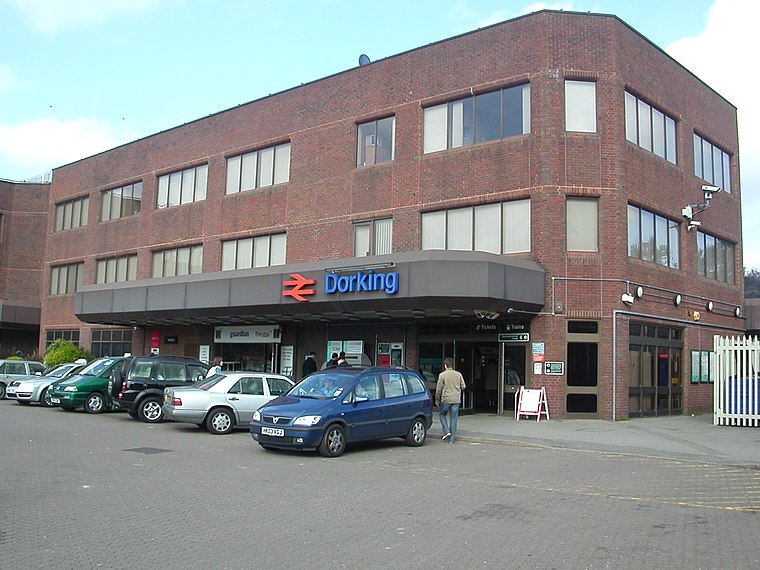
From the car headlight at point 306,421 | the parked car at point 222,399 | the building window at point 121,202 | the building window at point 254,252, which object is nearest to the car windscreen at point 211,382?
the parked car at point 222,399

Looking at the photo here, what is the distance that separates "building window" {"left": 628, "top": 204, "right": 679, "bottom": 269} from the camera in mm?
21812

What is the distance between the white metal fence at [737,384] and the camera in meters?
18.8

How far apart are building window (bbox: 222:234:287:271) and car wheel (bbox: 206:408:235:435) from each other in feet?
35.9

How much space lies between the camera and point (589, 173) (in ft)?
68.5

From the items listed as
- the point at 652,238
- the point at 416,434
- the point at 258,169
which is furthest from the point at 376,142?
the point at 416,434

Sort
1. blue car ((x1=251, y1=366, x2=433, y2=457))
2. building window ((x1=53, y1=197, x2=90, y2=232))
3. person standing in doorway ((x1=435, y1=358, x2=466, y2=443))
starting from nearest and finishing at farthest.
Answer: blue car ((x1=251, y1=366, x2=433, y2=457)), person standing in doorway ((x1=435, y1=358, x2=466, y2=443)), building window ((x1=53, y1=197, x2=90, y2=232))

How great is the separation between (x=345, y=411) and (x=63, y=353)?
80.9 feet

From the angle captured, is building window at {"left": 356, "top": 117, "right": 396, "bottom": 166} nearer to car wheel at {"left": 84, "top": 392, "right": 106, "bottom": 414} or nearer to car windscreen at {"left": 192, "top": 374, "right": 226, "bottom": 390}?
car windscreen at {"left": 192, "top": 374, "right": 226, "bottom": 390}

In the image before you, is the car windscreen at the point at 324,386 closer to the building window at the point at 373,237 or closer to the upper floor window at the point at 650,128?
the building window at the point at 373,237

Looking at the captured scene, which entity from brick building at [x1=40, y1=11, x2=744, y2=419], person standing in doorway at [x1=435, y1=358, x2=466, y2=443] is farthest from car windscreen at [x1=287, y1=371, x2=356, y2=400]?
brick building at [x1=40, y1=11, x2=744, y2=419]

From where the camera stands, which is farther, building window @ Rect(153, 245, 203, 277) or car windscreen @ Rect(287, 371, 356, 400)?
building window @ Rect(153, 245, 203, 277)

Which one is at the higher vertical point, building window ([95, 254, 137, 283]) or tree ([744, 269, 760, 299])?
tree ([744, 269, 760, 299])

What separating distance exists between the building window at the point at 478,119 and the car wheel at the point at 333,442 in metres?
11.6

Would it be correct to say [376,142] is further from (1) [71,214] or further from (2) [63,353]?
(1) [71,214]
